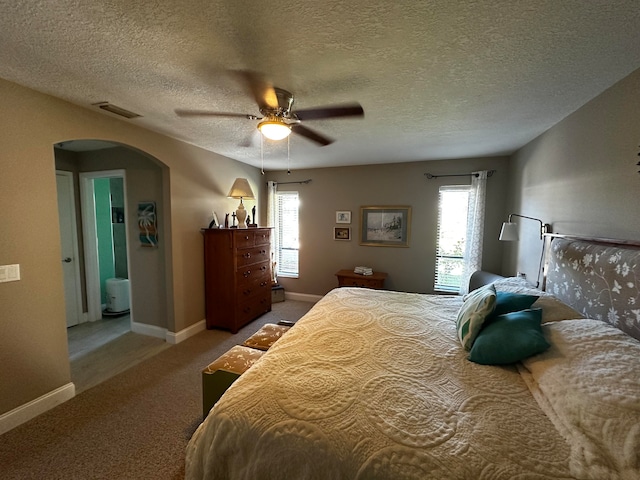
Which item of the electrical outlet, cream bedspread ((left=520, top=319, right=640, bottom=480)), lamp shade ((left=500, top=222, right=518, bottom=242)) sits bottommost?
cream bedspread ((left=520, top=319, right=640, bottom=480))

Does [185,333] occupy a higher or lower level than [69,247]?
lower

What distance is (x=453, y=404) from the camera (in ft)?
3.51

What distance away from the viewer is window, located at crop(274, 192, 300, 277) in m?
4.89

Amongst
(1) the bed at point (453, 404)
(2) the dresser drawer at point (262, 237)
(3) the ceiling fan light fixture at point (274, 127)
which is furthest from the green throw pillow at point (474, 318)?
(2) the dresser drawer at point (262, 237)

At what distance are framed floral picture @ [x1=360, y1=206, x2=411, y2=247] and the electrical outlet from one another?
3.94 meters

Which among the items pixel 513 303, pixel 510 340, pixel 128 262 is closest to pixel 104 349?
pixel 128 262

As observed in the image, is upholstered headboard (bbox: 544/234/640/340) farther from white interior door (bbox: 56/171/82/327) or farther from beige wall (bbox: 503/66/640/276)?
white interior door (bbox: 56/171/82/327)

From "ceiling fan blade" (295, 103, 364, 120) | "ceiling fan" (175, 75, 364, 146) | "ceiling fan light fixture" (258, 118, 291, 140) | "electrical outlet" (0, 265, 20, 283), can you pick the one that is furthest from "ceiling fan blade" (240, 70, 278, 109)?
"electrical outlet" (0, 265, 20, 283)

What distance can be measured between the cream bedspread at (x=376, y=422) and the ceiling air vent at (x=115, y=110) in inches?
94.9

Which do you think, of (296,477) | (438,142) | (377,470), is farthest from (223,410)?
(438,142)

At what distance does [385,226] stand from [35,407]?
4.33 m

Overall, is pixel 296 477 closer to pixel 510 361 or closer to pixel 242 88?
pixel 510 361

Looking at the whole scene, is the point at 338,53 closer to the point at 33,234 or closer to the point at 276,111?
the point at 276,111

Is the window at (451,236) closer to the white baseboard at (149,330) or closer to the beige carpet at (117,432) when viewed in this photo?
the beige carpet at (117,432)
